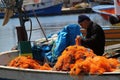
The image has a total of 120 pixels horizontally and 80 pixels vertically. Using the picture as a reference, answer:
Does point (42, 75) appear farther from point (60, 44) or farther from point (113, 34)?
point (113, 34)

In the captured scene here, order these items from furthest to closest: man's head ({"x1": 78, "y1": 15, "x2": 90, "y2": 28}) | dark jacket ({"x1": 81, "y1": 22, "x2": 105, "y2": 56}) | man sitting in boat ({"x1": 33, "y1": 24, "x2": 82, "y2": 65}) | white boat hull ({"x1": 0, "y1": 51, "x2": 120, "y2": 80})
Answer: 1. man sitting in boat ({"x1": 33, "y1": 24, "x2": 82, "y2": 65})
2. dark jacket ({"x1": 81, "y1": 22, "x2": 105, "y2": 56})
3. man's head ({"x1": 78, "y1": 15, "x2": 90, "y2": 28})
4. white boat hull ({"x1": 0, "y1": 51, "x2": 120, "y2": 80})

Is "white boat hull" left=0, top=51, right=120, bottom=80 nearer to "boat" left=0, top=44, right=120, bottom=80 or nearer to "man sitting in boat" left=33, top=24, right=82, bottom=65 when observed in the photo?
"boat" left=0, top=44, right=120, bottom=80

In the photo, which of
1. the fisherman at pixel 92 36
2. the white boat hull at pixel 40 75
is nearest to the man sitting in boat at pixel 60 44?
the fisherman at pixel 92 36

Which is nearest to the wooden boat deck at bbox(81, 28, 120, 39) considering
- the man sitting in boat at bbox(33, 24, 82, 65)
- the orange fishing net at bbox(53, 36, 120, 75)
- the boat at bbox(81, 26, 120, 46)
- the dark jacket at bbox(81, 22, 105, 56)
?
the boat at bbox(81, 26, 120, 46)

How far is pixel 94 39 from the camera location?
8.58 metres

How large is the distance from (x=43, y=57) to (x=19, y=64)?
0.82 meters

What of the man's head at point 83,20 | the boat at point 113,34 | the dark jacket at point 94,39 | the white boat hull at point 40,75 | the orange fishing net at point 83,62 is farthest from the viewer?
the boat at point 113,34

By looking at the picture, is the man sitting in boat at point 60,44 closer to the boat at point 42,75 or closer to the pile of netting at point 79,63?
the pile of netting at point 79,63

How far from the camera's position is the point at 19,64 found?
888 centimetres

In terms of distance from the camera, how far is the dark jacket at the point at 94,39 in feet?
28.2

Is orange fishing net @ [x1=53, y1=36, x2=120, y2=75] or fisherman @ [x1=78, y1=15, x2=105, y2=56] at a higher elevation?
fisherman @ [x1=78, y1=15, x2=105, y2=56]

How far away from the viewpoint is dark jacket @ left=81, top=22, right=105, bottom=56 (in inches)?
338

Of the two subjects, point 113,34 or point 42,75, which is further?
point 113,34

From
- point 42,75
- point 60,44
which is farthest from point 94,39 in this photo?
point 42,75
